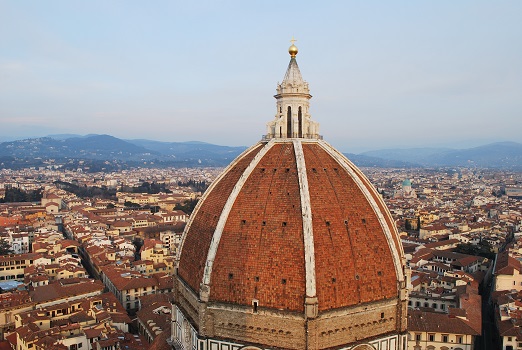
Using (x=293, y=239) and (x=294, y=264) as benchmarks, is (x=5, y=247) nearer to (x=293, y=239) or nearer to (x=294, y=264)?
(x=293, y=239)

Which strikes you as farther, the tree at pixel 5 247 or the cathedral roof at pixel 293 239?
the tree at pixel 5 247

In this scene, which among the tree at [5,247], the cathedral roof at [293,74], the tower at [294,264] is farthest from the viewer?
the tree at [5,247]

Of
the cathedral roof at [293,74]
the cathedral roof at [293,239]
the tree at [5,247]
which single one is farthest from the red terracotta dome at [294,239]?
the tree at [5,247]

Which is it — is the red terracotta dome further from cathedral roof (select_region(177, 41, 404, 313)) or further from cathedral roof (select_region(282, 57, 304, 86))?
cathedral roof (select_region(282, 57, 304, 86))

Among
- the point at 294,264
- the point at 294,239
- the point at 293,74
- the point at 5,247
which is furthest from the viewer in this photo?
the point at 5,247

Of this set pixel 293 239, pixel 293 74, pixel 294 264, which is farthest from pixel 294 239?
pixel 293 74

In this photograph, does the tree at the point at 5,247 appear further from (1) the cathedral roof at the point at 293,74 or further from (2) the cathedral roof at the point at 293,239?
(1) the cathedral roof at the point at 293,74

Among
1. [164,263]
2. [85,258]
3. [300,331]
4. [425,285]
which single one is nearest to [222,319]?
[300,331]
